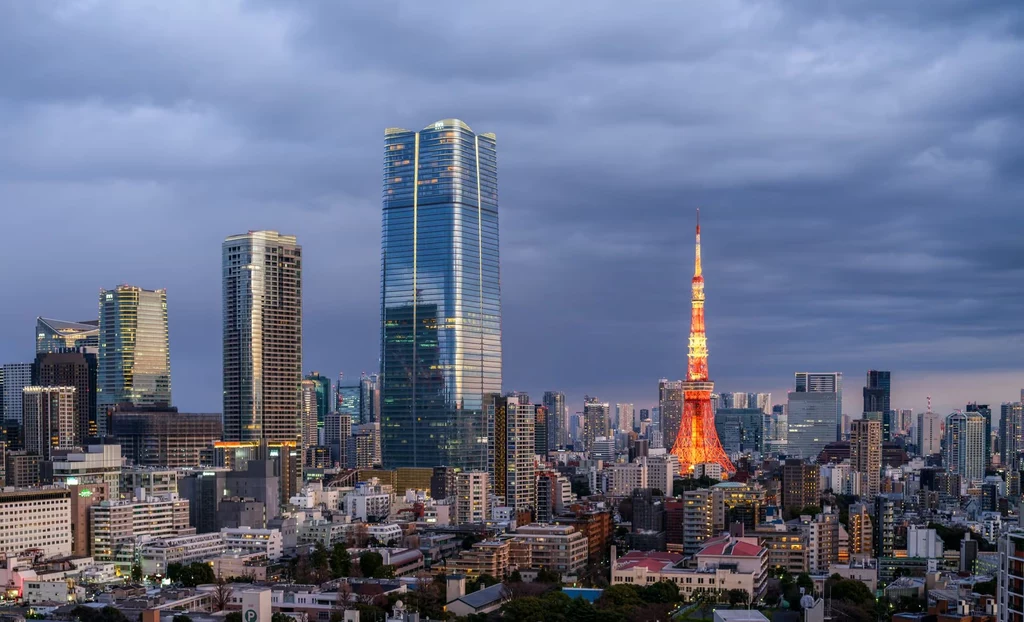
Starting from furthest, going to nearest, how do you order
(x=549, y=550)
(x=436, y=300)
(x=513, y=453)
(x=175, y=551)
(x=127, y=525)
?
(x=436, y=300) < (x=513, y=453) < (x=127, y=525) < (x=549, y=550) < (x=175, y=551)

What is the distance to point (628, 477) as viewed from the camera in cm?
6669

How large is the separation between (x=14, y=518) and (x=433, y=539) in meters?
14.3

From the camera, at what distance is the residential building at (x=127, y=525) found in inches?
1572

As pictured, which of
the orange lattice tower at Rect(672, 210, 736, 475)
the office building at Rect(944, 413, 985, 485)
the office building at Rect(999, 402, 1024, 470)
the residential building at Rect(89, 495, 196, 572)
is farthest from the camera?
the office building at Rect(999, 402, 1024, 470)

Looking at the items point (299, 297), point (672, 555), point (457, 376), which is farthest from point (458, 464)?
point (672, 555)

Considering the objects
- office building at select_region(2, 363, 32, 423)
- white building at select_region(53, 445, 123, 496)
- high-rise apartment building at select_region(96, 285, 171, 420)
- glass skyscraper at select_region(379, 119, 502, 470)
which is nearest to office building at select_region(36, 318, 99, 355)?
office building at select_region(2, 363, 32, 423)

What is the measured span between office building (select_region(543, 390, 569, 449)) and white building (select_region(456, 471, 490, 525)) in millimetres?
54239

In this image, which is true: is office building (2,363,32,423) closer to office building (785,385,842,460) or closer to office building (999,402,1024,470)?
office building (785,385,842,460)

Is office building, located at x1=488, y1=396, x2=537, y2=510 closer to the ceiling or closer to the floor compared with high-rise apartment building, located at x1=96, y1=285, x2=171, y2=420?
closer to the floor

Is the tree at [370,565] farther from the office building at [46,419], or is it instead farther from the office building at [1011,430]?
the office building at [1011,430]

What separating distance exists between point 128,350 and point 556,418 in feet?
150

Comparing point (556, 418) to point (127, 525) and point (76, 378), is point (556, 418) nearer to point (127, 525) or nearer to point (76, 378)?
point (76, 378)

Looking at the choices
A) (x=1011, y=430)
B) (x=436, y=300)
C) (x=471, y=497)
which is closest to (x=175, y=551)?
(x=471, y=497)

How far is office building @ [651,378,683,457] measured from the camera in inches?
4072
